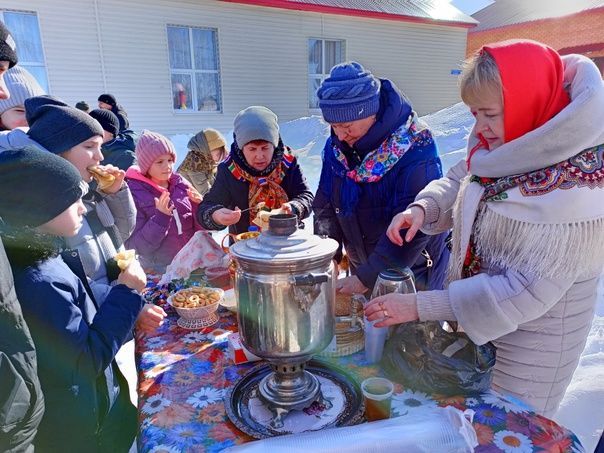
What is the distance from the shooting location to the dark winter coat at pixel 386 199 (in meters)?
2.14

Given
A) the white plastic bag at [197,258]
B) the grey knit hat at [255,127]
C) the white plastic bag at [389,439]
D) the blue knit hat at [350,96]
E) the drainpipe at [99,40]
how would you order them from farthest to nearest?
the drainpipe at [99,40] → the grey knit hat at [255,127] → the white plastic bag at [197,258] → the blue knit hat at [350,96] → the white plastic bag at [389,439]

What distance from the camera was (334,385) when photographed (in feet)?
4.80

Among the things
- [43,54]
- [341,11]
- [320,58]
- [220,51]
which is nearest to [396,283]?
[43,54]

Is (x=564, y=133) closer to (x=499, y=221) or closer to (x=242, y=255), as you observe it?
(x=499, y=221)

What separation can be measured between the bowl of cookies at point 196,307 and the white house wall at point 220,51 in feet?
28.6

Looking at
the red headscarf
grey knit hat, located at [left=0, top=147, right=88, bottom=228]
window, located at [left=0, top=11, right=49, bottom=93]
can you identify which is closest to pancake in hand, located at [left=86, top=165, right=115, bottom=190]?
grey knit hat, located at [left=0, top=147, right=88, bottom=228]

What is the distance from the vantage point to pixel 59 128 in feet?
6.86

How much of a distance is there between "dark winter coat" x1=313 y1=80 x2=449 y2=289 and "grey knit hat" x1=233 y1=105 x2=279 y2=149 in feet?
1.64

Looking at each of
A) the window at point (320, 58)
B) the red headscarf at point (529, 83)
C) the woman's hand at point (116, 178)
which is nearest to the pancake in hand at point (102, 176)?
the woman's hand at point (116, 178)

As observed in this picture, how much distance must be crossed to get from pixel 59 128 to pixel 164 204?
4.21 ft

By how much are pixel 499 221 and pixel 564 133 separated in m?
0.35

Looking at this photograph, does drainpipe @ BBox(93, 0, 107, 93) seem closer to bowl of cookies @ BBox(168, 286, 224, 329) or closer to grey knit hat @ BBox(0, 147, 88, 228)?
bowl of cookies @ BBox(168, 286, 224, 329)

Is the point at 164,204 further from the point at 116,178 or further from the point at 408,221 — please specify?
the point at 408,221

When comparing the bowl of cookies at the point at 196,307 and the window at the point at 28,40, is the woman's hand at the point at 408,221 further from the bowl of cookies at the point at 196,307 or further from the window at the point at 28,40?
the window at the point at 28,40
